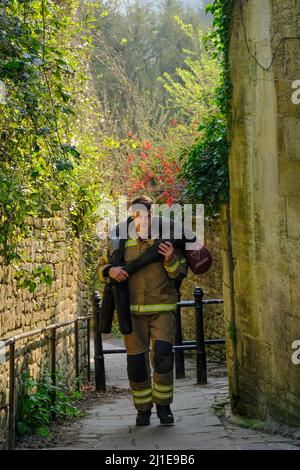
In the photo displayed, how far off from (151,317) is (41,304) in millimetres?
1962

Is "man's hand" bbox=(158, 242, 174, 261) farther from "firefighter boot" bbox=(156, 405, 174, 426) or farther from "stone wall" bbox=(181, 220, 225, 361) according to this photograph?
"stone wall" bbox=(181, 220, 225, 361)

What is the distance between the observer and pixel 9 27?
18.3 feet

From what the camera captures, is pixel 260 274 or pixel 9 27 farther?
pixel 260 274

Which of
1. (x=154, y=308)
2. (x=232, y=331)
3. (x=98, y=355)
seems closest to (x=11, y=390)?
(x=154, y=308)

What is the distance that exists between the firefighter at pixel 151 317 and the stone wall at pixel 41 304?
87cm

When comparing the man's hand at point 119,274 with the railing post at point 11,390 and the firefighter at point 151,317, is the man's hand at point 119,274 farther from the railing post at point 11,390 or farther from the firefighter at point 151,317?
the railing post at point 11,390

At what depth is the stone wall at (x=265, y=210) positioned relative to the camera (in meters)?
5.66

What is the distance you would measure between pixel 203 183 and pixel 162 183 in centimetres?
1021

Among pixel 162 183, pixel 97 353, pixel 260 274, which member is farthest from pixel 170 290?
pixel 162 183

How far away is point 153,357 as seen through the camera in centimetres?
673

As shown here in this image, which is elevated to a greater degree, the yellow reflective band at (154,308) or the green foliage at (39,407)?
the yellow reflective band at (154,308)

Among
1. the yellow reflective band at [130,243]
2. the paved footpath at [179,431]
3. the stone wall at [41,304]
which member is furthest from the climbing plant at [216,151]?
the paved footpath at [179,431]

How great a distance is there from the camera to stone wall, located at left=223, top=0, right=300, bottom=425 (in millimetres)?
5664

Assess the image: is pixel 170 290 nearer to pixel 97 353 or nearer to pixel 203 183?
pixel 203 183
